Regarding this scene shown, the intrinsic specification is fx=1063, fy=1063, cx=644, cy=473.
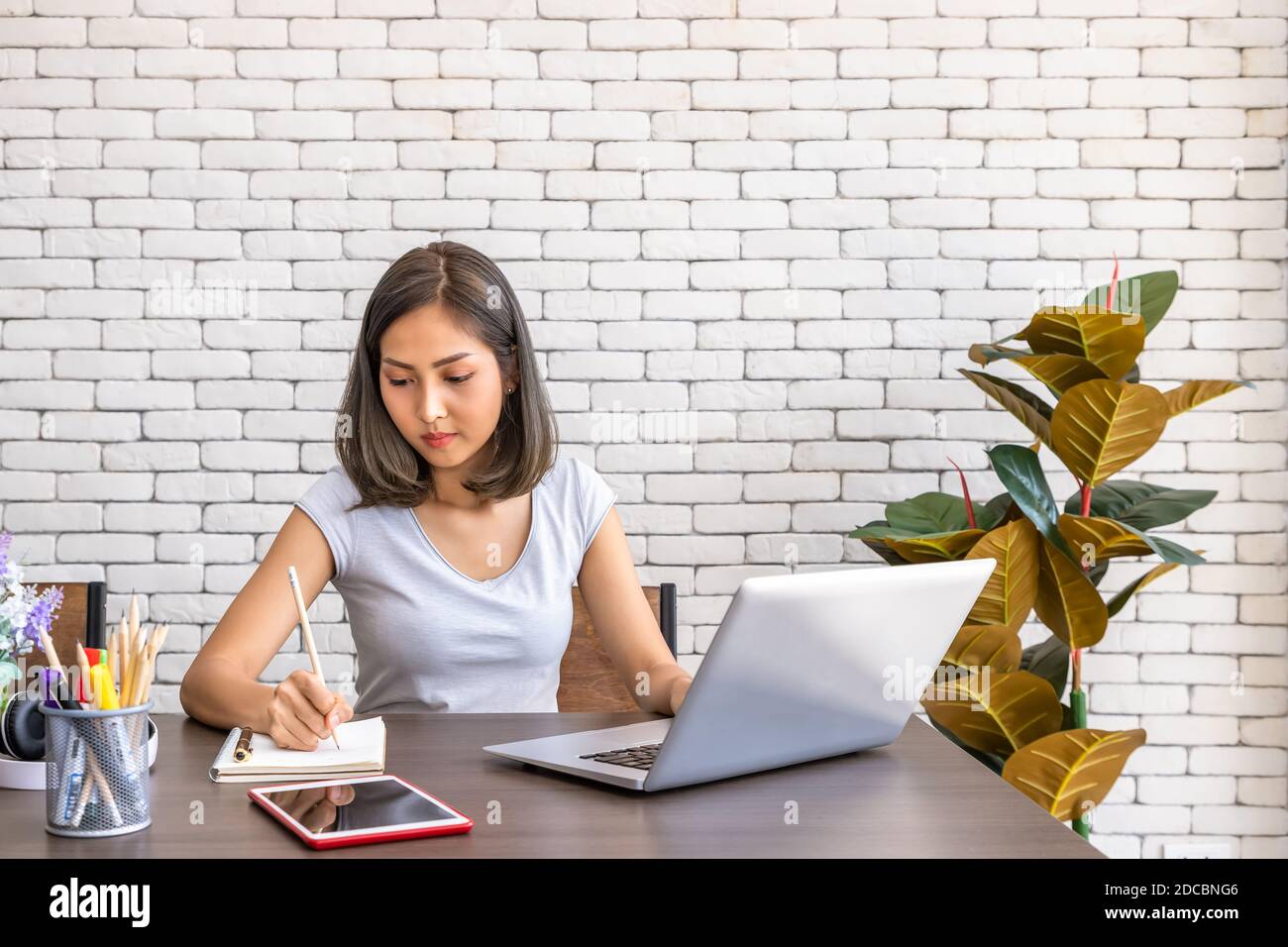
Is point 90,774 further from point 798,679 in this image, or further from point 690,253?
point 690,253

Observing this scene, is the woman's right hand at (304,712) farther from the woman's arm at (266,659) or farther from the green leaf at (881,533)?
the green leaf at (881,533)

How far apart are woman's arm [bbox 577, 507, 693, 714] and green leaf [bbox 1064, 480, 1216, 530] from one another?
1.14m

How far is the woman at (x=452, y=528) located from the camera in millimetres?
1585

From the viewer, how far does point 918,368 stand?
2783mm

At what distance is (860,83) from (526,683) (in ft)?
6.13

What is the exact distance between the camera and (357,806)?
0.92m

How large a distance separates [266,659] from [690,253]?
169 centimetres

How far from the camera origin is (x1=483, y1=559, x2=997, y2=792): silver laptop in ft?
3.04

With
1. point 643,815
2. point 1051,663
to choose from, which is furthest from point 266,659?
point 1051,663

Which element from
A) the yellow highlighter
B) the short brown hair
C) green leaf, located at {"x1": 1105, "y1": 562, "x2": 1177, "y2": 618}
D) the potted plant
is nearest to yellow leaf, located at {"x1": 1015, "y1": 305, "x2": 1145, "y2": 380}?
the potted plant

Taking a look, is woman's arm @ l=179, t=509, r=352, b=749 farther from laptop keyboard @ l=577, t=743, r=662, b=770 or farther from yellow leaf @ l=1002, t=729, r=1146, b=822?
yellow leaf @ l=1002, t=729, r=1146, b=822

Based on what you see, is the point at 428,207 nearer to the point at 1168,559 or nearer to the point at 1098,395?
the point at 1098,395

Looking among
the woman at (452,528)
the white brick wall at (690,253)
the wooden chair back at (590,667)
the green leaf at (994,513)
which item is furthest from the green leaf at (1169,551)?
the woman at (452,528)
